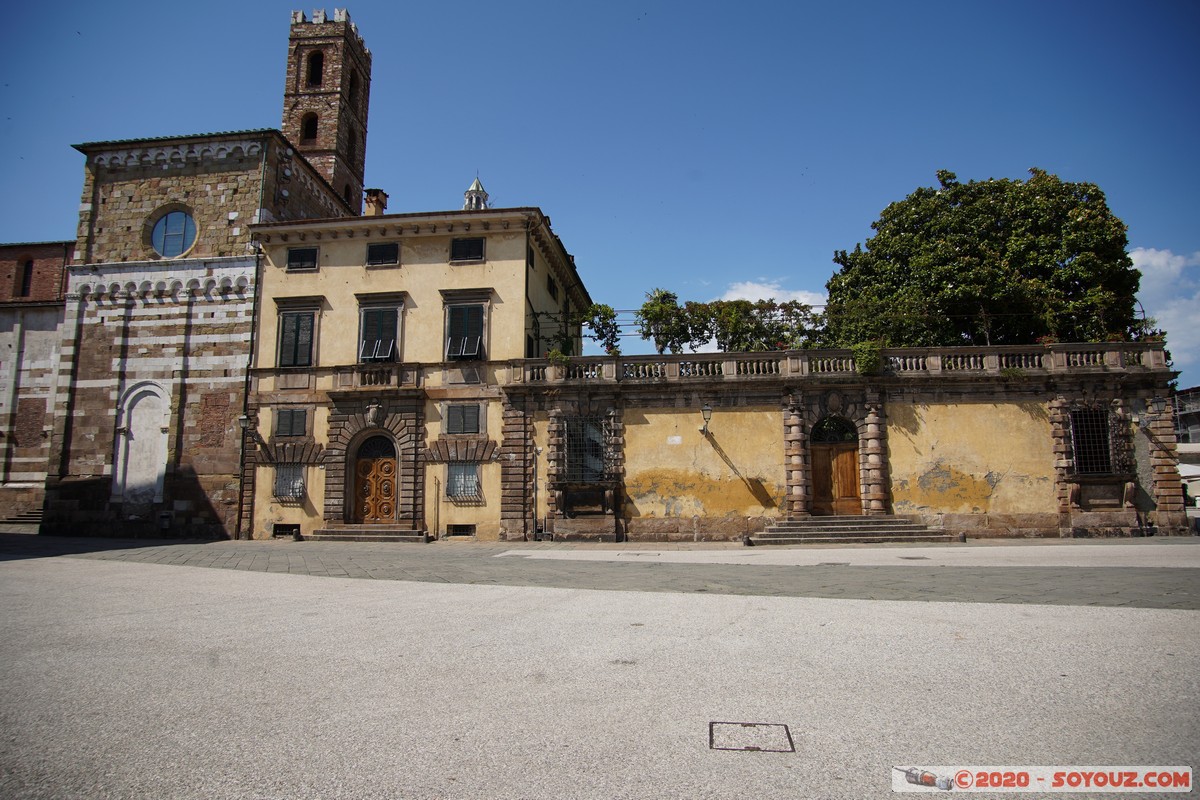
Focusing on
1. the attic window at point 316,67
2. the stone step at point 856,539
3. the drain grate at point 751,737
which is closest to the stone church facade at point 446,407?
the stone step at point 856,539

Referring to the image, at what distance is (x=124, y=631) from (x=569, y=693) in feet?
17.0

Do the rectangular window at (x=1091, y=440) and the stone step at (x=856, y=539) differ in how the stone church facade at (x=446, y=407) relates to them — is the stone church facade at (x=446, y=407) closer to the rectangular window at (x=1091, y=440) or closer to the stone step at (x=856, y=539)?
the rectangular window at (x=1091, y=440)

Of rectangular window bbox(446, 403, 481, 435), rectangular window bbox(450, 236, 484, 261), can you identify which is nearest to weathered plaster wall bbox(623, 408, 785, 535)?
rectangular window bbox(446, 403, 481, 435)

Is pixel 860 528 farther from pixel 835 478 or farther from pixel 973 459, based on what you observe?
pixel 973 459

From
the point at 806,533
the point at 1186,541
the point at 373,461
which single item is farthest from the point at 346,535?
the point at 1186,541

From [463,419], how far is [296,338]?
6.75m

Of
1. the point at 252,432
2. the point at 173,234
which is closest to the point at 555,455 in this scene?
the point at 252,432

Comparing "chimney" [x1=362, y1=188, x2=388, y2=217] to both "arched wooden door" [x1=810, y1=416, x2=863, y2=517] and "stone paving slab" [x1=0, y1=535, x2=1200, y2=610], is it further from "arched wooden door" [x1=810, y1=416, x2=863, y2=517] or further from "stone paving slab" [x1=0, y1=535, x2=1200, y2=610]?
"arched wooden door" [x1=810, y1=416, x2=863, y2=517]

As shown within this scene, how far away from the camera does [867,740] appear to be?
4168 mm

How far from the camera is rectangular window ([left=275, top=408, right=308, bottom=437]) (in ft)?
77.0

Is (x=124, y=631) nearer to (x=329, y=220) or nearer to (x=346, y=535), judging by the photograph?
(x=346, y=535)

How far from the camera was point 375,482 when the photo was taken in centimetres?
2314

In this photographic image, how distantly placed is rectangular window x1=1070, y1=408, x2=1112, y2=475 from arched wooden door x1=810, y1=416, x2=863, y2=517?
633 cm

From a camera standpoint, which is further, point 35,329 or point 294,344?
point 35,329
